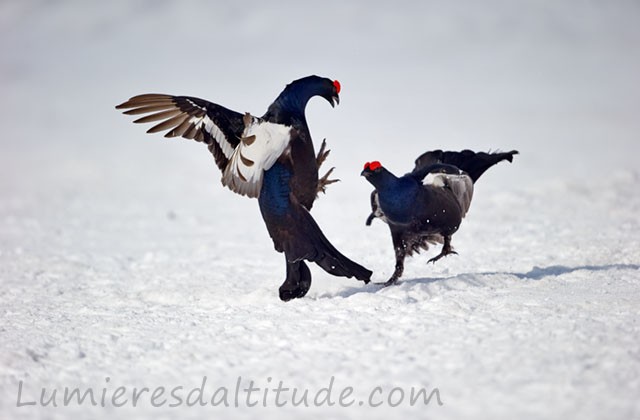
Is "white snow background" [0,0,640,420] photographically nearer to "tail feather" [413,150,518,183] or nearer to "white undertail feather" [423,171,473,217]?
"white undertail feather" [423,171,473,217]

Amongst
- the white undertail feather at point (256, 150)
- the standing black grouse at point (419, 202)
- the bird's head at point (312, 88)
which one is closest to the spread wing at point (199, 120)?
the white undertail feather at point (256, 150)

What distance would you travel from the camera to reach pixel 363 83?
2834 cm

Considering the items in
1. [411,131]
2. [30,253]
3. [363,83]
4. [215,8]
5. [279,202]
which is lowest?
[30,253]

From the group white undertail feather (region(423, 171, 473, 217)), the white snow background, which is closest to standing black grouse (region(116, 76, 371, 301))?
the white snow background

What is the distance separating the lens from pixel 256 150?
5395 millimetres

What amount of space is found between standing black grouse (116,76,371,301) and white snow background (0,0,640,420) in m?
0.33

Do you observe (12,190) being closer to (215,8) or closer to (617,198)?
(617,198)

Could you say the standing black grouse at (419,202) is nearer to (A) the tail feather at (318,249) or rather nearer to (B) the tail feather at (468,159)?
(B) the tail feather at (468,159)

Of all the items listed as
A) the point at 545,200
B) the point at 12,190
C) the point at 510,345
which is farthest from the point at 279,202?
the point at 12,190

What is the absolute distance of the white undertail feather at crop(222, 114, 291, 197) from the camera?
5.38 m

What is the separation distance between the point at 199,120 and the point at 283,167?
0.80 meters

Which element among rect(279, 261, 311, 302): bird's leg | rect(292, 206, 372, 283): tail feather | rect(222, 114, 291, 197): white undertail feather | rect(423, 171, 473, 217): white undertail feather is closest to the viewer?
rect(222, 114, 291, 197): white undertail feather

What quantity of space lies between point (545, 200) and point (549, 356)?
698 centimetres

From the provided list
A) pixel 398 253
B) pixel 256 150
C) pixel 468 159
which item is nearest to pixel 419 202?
pixel 398 253
